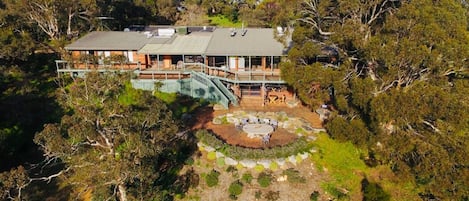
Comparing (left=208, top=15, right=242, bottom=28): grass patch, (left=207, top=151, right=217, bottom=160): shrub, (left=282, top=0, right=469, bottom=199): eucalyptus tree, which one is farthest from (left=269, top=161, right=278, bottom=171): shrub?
(left=208, top=15, right=242, bottom=28): grass patch

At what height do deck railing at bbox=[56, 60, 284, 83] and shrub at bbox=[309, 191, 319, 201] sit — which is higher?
deck railing at bbox=[56, 60, 284, 83]

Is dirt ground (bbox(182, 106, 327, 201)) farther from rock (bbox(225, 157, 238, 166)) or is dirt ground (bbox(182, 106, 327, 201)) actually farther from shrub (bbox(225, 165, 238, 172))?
rock (bbox(225, 157, 238, 166))

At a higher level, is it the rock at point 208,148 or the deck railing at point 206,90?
the deck railing at point 206,90

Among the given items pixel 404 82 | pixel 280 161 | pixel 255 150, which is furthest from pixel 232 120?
pixel 404 82

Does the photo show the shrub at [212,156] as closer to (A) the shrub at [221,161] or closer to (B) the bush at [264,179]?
(A) the shrub at [221,161]

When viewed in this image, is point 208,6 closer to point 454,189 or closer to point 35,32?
point 35,32

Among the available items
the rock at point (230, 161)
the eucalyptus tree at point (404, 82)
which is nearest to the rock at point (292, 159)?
the eucalyptus tree at point (404, 82)

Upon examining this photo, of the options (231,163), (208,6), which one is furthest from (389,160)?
(208,6)

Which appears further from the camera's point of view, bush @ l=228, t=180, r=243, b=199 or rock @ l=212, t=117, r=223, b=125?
rock @ l=212, t=117, r=223, b=125
